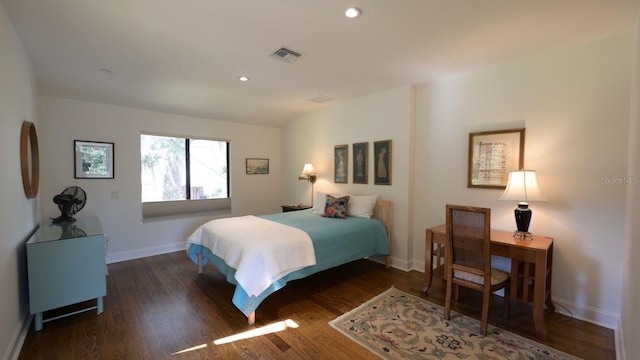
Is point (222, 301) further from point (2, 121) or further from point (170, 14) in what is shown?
point (170, 14)

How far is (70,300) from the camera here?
239cm

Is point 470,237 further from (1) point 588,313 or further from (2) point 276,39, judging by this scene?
(2) point 276,39

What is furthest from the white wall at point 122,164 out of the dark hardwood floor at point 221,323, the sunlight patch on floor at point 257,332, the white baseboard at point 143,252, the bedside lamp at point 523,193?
the bedside lamp at point 523,193

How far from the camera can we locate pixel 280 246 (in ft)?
8.51

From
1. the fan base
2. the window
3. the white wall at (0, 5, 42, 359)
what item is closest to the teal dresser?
the white wall at (0, 5, 42, 359)

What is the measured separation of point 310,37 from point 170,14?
1.09 meters

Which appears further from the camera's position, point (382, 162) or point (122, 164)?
point (122, 164)

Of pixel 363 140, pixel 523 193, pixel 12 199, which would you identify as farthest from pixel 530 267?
pixel 12 199

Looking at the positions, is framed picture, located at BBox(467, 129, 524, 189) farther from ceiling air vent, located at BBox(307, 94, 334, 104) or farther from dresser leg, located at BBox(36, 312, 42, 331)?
dresser leg, located at BBox(36, 312, 42, 331)

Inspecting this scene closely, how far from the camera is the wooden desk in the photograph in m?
2.22

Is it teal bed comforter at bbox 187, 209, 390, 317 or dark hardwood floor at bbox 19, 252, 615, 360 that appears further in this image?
teal bed comforter at bbox 187, 209, 390, 317

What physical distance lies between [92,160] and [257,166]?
2584mm

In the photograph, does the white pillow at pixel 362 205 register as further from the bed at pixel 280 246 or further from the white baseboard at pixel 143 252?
the white baseboard at pixel 143 252

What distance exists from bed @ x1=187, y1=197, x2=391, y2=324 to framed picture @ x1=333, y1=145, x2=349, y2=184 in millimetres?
800
